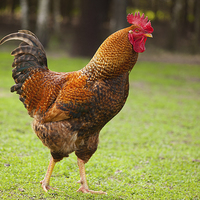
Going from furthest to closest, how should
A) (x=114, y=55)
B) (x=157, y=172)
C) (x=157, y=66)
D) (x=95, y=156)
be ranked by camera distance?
(x=157, y=66) → (x=95, y=156) → (x=157, y=172) → (x=114, y=55)

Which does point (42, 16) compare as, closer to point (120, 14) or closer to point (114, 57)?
point (120, 14)

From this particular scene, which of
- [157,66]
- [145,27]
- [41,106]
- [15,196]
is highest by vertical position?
[145,27]

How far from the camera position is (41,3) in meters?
19.5

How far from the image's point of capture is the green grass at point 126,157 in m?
4.66

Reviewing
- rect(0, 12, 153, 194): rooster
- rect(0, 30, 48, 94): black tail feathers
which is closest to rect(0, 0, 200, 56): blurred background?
rect(0, 30, 48, 94): black tail feathers

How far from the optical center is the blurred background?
65.5ft

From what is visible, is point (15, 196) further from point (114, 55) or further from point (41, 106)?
point (114, 55)

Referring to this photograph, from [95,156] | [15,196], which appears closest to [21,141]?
[95,156]

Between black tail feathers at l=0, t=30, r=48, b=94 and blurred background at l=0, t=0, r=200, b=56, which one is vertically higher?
black tail feathers at l=0, t=30, r=48, b=94

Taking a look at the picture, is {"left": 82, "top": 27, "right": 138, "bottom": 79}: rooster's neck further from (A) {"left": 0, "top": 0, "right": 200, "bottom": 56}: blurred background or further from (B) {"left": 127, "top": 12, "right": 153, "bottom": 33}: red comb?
(A) {"left": 0, "top": 0, "right": 200, "bottom": 56}: blurred background

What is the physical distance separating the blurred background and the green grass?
10.3 metres

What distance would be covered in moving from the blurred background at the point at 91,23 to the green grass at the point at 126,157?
10288 mm

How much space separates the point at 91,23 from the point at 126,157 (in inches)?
608

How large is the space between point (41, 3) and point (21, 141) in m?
15.3
